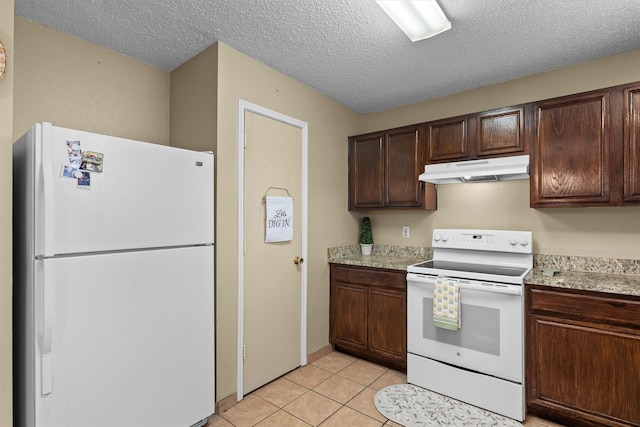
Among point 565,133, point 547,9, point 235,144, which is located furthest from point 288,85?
point 565,133

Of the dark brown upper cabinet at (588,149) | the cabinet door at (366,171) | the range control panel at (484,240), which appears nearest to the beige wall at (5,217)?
the cabinet door at (366,171)

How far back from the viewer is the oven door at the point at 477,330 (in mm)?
2092

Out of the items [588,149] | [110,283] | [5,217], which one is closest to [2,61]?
[5,217]

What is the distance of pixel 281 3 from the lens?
1.78 metres

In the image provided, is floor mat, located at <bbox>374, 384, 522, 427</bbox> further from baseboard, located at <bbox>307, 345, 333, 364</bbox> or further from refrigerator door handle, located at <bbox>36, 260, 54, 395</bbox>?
refrigerator door handle, located at <bbox>36, 260, 54, 395</bbox>

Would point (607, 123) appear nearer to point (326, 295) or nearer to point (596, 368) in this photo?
point (596, 368)

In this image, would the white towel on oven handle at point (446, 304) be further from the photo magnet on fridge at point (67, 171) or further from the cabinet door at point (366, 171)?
the photo magnet on fridge at point (67, 171)

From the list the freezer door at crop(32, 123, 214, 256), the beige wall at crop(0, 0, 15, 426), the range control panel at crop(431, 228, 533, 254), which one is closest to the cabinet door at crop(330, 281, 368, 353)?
the range control panel at crop(431, 228, 533, 254)

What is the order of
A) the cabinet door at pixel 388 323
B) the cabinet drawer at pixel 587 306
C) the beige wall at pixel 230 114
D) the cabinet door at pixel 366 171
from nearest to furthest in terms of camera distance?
the cabinet drawer at pixel 587 306 < the beige wall at pixel 230 114 < the cabinet door at pixel 388 323 < the cabinet door at pixel 366 171

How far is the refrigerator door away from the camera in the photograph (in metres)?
1.38

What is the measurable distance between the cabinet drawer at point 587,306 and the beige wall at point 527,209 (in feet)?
2.16

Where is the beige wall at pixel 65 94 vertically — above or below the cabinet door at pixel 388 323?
above

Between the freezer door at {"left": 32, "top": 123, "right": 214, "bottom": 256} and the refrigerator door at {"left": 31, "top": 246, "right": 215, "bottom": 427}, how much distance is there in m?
0.09

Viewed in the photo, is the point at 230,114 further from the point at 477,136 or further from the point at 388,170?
the point at 477,136
